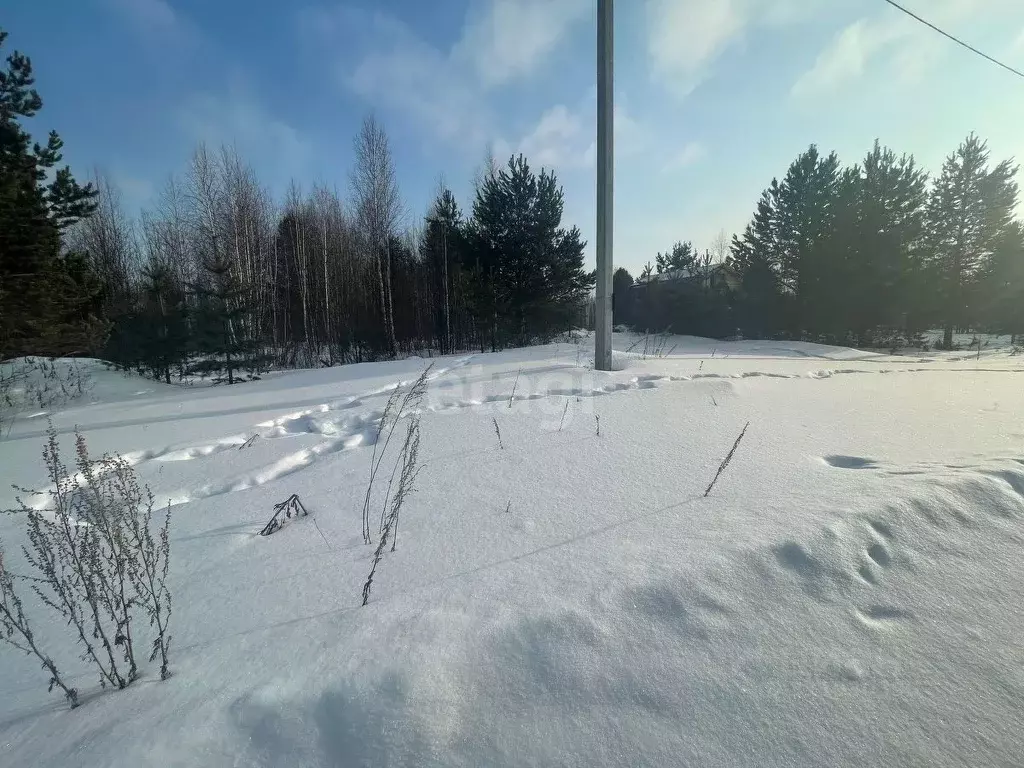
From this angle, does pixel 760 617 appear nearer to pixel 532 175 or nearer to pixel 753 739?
pixel 753 739

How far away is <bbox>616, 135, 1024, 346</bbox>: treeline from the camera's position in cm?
1630

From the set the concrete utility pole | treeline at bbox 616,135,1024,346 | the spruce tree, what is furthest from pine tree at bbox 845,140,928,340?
the spruce tree

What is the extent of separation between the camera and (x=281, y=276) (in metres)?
20.7

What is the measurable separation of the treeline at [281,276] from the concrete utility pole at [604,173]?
801cm

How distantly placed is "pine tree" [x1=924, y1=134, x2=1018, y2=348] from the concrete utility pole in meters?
20.3

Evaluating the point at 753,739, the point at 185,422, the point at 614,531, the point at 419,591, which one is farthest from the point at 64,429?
the point at 753,739

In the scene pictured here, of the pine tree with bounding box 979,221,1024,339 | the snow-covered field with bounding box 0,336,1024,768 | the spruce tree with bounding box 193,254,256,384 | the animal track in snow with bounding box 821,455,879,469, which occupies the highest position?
the pine tree with bounding box 979,221,1024,339

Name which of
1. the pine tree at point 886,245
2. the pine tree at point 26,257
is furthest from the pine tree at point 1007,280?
the pine tree at point 26,257

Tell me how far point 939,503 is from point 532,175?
16866 mm

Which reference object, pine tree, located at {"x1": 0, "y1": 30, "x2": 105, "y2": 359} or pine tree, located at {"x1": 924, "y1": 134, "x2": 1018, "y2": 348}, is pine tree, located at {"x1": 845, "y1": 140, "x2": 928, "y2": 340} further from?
pine tree, located at {"x1": 0, "y1": 30, "x2": 105, "y2": 359}

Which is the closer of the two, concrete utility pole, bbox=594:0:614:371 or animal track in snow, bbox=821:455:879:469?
animal track in snow, bbox=821:455:879:469

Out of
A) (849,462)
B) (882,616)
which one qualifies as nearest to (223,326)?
(849,462)

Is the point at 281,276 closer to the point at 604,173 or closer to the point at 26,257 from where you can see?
the point at 26,257

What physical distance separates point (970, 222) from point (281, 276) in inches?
1250
